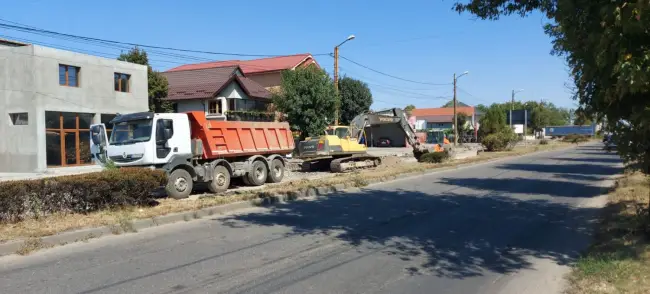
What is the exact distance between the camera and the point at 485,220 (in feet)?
32.5

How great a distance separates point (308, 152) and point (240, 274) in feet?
52.0

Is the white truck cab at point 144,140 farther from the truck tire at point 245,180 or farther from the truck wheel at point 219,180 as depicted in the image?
the truck tire at point 245,180

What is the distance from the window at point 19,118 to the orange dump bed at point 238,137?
13.0m

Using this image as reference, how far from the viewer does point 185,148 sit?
46.8 ft

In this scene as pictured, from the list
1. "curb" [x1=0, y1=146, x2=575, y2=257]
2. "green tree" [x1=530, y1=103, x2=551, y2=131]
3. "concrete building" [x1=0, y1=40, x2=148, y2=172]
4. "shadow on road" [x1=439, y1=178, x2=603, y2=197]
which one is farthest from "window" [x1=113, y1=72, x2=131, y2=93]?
"green tree" [x1=530, y1=103, x2=551, y2=131]

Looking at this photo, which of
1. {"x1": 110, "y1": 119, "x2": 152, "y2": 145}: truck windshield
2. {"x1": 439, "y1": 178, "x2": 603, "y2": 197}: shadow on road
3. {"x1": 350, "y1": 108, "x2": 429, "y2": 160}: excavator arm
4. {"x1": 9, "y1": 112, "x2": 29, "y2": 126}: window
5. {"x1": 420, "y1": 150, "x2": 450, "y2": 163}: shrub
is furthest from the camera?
{"x1": 420, "y1": 150, "x2": 450, "y2": 163}: shrub

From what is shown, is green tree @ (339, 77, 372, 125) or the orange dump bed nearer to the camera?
the orange dump bed

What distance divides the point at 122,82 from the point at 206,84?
499 inches

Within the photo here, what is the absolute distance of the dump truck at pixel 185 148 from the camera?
44.5ft

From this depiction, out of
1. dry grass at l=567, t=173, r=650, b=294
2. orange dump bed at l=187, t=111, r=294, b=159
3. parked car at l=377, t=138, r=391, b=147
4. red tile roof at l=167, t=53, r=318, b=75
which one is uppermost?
red tile roof at l=167, t=53, r=318, b=75

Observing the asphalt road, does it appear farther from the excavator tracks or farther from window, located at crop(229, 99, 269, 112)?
window, located at crop(229, 99, 269, 112)

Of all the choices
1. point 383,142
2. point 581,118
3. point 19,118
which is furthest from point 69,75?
point 383,142

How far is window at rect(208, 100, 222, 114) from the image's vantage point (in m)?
39.6

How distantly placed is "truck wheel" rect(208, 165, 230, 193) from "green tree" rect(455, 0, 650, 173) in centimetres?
1061
